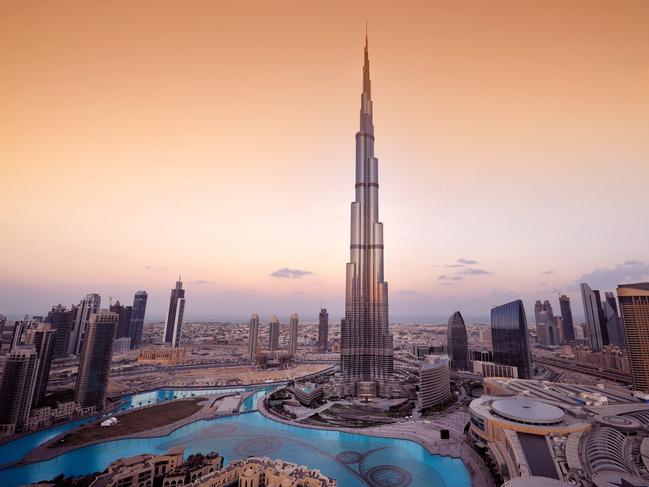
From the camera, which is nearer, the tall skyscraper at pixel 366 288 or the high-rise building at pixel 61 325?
the tall skyscraper at pixel 366 288

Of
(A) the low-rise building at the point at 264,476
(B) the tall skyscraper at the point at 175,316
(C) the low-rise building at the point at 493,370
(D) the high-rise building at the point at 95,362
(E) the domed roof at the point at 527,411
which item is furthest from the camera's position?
(B) the tall skyscraper at the point at 175,316

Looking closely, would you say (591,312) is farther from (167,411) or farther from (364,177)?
(167,411)

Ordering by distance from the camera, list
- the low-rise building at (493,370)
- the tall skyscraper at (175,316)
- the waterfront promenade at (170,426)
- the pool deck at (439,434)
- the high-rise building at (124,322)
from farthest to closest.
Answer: the tall skyscraper at (175,316)
the high-rise building at (124,322)
the low-rise building at (493,370)
the waterfront promenade at (170,426)
the pool deck at (439,434)

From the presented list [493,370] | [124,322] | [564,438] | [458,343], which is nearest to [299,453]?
[564,438]

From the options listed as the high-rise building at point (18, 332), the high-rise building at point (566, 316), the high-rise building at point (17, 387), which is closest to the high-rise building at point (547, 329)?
the high-rise building at point (566, 316)

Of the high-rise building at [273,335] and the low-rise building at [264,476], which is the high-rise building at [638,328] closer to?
the low-rise building at [264,476]

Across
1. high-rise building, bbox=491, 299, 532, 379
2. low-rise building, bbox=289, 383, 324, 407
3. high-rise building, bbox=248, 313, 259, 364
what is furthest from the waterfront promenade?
high-rise building, bbox=491, 299, 532, 379
